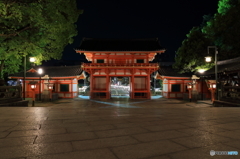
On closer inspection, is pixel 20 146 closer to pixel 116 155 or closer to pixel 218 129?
pixel 116 155

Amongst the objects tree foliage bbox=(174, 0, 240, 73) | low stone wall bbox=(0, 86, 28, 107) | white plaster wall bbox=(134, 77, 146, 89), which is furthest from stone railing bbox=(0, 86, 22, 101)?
tree foliage bbox=(174, 0, 240, 73)

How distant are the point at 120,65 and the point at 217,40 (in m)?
13.9

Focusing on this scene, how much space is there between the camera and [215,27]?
22.0 m

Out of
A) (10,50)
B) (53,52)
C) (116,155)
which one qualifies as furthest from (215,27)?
(116,155)

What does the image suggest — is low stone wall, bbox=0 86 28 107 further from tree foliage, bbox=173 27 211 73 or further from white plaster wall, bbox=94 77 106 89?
tree foliage, bbox=173 27 211 73

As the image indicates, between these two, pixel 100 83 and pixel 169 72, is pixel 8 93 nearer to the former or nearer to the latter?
pixel 100 83

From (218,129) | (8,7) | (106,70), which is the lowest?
(218,129)

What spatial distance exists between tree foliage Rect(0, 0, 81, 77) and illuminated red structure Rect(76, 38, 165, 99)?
8709mm

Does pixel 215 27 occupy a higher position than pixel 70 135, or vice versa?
pixel 215 27

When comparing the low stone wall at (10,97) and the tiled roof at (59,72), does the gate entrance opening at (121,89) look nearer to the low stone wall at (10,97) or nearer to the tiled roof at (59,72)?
the tiled roof at (59,72)

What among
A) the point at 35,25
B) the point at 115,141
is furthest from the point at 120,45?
the point at 115,141

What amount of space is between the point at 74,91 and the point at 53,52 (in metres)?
12.4

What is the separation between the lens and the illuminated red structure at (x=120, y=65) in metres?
22.5

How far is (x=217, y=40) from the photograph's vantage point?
2408cm
